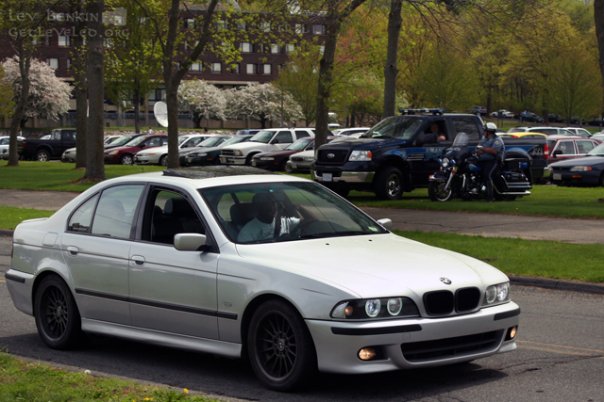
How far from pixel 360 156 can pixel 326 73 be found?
4812 millimetres

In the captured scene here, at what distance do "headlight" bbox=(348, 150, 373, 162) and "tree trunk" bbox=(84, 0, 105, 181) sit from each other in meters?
10.6

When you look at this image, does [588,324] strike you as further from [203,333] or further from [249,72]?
[249,72]

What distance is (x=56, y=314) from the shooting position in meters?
9.23

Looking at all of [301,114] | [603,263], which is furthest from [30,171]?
[301,114]

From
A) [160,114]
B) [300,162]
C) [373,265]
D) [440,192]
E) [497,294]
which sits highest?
[160,114]

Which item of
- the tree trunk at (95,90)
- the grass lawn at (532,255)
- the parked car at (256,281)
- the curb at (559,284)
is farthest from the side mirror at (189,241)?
the tree trunk at (95,90)

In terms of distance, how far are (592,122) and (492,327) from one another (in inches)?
4226

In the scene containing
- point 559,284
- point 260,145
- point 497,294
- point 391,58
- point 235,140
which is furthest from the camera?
point 235,140

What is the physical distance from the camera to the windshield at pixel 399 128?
1037 inches

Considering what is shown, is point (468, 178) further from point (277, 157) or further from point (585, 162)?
point (277, 157)

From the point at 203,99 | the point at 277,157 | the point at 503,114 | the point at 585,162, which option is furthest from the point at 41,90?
the point at 585,162

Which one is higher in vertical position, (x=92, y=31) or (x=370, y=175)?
(x=92, y=31)

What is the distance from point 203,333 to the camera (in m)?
7.88

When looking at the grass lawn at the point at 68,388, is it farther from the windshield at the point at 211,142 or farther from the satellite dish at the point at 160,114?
the windshield at the point at 211,142
